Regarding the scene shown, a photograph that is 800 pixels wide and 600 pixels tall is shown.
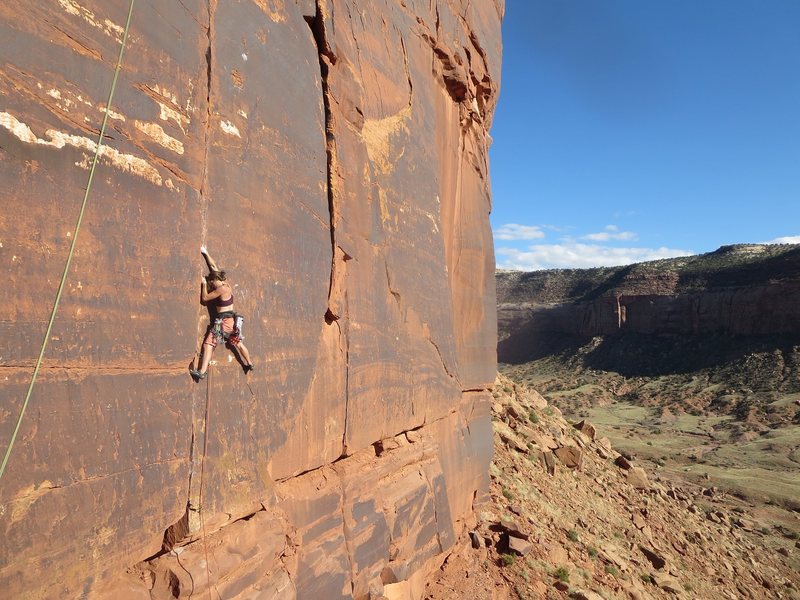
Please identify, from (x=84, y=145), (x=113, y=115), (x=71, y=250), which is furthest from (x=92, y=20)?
(x=71, y=250)

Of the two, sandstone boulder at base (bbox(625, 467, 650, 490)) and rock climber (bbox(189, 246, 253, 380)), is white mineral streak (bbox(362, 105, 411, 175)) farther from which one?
sandstone boulder at base (bbox(625, 467, 650, 490))

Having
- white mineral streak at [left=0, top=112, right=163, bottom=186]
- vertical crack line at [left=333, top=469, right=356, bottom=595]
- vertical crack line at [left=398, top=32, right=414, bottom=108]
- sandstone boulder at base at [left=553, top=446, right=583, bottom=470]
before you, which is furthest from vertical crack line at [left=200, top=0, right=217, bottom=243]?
sandstone boulder at base at [left=553, top=446, right=583, bottom=470]

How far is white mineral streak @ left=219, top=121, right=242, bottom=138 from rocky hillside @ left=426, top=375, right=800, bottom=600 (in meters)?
5.94

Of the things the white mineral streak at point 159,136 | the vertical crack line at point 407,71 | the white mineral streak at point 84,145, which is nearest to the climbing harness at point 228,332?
the white mineral streak at point 84,145

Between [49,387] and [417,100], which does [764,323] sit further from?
[49,387]

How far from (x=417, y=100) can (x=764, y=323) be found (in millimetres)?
51850

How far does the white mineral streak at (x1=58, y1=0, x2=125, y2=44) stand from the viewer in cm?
350

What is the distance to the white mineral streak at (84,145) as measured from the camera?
10.4ft

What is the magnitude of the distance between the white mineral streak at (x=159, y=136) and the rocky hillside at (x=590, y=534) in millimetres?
6054

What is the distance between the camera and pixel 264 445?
15.7 ft

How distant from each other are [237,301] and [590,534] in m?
9.73

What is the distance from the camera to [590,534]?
11.4m

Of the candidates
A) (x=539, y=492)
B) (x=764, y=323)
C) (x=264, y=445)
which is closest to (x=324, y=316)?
(x=264, y=445)

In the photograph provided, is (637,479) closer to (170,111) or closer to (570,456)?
(570,456)
